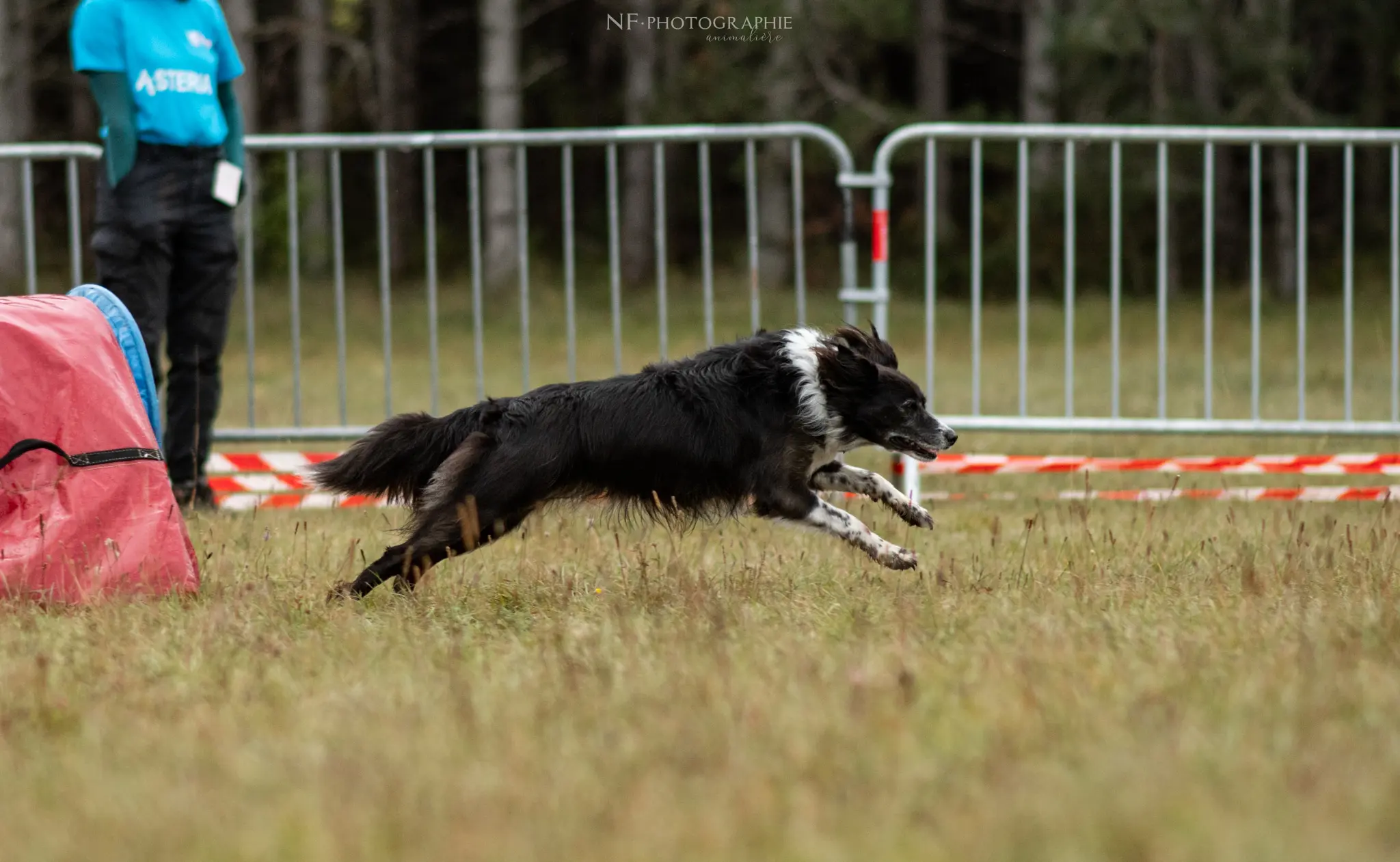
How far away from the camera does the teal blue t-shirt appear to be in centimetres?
594

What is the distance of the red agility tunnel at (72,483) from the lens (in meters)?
4.35

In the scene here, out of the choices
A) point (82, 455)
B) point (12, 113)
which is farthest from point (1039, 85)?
point (82, 455)

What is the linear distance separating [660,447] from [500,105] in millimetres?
15279

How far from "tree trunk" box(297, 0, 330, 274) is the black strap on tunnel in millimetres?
17226

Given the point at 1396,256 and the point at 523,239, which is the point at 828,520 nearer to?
the point at 523,239

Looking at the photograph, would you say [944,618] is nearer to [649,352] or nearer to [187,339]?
[187,339]

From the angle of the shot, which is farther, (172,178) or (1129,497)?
(1129,497)

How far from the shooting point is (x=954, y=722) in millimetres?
2873

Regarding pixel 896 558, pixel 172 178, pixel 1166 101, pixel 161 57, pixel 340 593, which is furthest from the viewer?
pixel 1166 101

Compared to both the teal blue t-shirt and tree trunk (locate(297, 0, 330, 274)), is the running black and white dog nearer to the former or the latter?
the teal blue t-shirt

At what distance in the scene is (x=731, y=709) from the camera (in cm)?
303

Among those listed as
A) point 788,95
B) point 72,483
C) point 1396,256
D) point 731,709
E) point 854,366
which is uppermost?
point 788,95

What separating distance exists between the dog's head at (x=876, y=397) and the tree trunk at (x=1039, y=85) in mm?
16253

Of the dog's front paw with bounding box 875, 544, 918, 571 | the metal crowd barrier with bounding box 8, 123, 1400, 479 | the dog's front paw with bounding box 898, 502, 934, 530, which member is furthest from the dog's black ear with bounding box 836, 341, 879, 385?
the metal crowd barrier with bounding box 8, 123, 1400, 479
